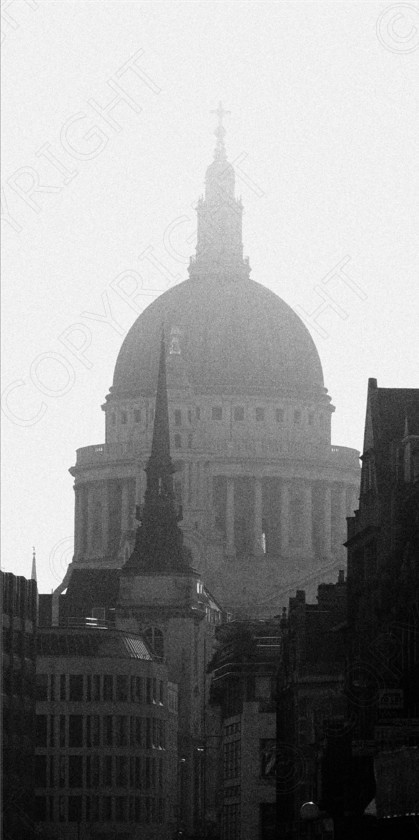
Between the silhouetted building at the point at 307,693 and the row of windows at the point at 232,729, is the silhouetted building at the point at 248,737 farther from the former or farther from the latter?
the silhouetted building at the point at 307,693

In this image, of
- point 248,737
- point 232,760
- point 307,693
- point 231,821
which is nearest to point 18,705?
point 248,737

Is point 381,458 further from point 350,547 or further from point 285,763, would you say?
point 285,763

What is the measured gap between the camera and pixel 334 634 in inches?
5325

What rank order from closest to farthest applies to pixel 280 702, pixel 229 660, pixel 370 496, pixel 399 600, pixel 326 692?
pixel 399 600 < pixel 370 496 < pixel 326 692 < pixel 280 702 < pixel 229 660

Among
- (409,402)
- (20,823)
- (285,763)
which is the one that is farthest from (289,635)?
(409,402)

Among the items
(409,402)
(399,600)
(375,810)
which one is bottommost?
(375,810)

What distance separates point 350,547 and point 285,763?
1086 inches

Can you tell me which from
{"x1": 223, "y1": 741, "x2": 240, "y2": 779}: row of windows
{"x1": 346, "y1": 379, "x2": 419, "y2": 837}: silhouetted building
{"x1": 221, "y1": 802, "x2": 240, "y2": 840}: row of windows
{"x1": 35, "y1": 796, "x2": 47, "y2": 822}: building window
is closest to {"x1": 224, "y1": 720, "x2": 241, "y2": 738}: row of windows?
{"x1": 223, "y1": 741, "x2": 240, "y2": 779}: row of windows

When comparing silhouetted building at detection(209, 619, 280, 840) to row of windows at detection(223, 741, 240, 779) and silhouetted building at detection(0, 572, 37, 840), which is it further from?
silhouetted building at detection(0, 572, 37, 840)

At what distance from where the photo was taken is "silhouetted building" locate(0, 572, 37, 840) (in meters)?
157

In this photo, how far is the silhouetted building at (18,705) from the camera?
516ft

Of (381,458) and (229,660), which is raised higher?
(229,660)

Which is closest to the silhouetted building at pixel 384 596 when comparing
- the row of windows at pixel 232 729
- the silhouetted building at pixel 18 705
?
the silhouetted building at pixel 18 705

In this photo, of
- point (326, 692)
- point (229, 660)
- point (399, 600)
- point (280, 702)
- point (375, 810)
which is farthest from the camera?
point (229, 660)
